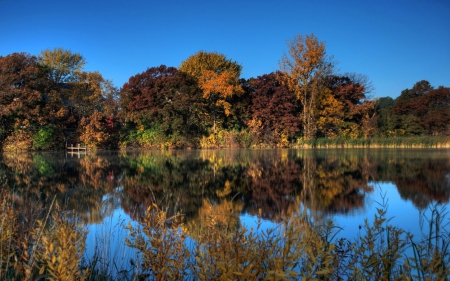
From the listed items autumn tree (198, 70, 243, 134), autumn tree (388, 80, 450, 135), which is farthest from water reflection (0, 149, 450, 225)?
autumn tree (388, 80, 450, 135)

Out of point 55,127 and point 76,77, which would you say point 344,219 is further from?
point 76,77

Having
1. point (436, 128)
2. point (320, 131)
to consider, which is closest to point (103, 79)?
point (320, 131)

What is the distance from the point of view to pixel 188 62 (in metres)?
32.8

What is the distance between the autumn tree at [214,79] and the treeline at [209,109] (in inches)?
3.4

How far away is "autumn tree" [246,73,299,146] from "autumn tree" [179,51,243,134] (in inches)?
70.6

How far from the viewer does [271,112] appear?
29328 mm

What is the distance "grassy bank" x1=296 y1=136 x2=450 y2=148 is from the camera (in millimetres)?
25938

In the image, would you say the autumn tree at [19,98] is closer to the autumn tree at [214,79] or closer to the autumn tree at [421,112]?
the autumn tree at [214,79]

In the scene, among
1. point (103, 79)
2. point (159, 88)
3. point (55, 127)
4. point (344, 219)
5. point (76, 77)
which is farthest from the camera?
point (76, 77)

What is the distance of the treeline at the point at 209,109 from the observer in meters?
27.3

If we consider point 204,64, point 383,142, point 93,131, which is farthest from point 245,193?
point 204,64

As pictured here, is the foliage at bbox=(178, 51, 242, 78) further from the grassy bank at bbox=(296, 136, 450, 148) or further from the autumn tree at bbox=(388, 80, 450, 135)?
the autumn tree at bbox=(388, 80, 450, 135)

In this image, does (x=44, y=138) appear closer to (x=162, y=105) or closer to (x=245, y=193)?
(x=162, y=105)

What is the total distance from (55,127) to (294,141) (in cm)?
1903
